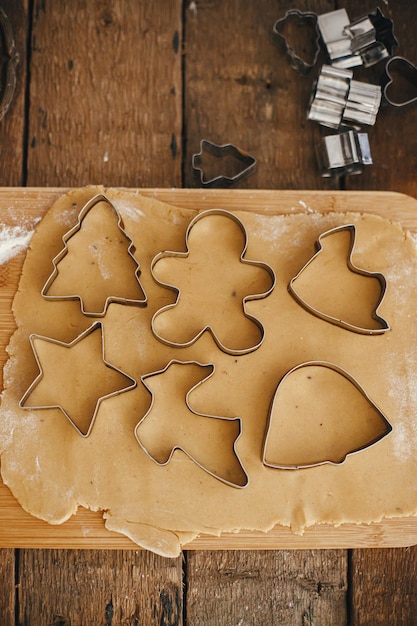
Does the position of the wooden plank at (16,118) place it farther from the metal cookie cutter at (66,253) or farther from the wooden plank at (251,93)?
the wooden plank at (251,93)

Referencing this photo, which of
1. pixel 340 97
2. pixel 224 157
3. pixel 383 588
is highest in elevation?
pixel 340 97

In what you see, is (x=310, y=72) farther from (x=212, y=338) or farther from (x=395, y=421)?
(x=395, y=421)

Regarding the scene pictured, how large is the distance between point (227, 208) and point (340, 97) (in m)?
0.42

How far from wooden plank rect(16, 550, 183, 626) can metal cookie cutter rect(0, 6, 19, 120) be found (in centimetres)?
111

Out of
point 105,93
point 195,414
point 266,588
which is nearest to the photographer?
point 195,414

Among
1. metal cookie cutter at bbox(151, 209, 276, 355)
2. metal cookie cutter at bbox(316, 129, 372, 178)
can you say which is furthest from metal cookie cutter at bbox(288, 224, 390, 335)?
metal cookie cutter at bbox(316, 129, 372, 178)

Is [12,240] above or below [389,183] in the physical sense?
below

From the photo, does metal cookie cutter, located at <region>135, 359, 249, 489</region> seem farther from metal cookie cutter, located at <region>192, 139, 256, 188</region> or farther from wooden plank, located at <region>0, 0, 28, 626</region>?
wooden plank, located at <region>0, 0, 28, 626</region>

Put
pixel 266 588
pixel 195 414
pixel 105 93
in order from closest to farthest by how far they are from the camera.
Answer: pixel 195 414 → pixel 266 588 → pixel 105 93

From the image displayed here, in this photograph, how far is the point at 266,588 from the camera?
1.36 m

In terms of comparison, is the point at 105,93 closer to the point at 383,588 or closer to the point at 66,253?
the point at 66,253

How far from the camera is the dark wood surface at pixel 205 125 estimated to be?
1.36m

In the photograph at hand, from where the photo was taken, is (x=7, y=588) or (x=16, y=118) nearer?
(x=7, y=588)

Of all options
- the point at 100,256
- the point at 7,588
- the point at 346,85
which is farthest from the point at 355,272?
the point at 7,588
